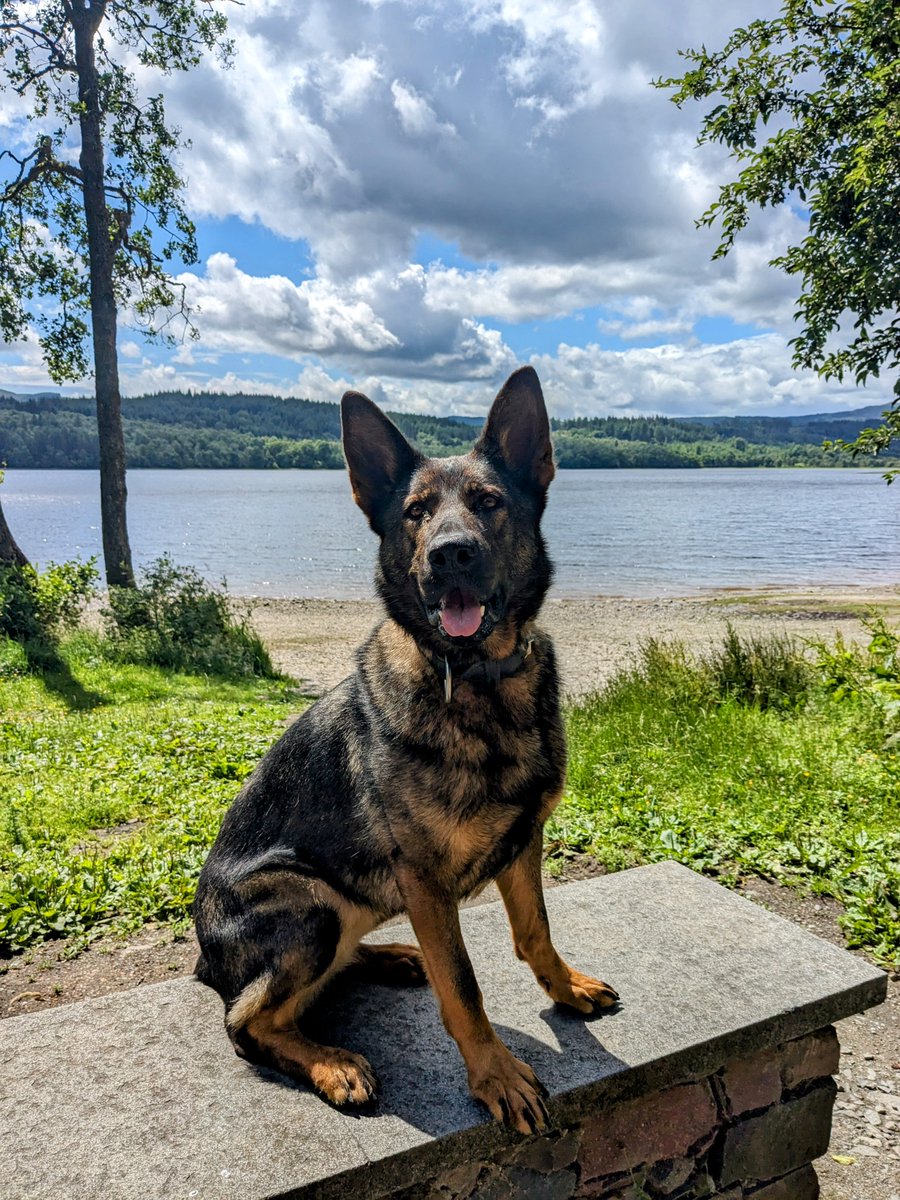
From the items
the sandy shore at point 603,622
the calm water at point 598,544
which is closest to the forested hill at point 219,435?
the calm water at point 598,544

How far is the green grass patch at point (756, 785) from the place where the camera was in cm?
519

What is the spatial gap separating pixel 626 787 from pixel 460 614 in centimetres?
432

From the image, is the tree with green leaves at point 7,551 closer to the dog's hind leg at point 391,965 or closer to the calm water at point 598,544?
the calm water at point 598,544

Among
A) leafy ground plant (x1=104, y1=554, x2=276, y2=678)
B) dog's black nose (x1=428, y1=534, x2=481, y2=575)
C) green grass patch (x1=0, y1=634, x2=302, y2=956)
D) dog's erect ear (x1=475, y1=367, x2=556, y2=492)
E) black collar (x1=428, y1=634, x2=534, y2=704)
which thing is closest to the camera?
dog's black nose (x1=428, y1=534, x2=481, y2=575)

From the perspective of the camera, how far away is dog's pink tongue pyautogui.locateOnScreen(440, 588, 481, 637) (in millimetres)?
2766

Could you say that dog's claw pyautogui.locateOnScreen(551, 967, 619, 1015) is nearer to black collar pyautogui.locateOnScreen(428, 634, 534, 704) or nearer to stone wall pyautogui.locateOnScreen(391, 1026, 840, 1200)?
stone wall pyautogui.locateOnScreen(391, 1026, 840, 1200)

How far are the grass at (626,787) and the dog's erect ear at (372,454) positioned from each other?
2951mm

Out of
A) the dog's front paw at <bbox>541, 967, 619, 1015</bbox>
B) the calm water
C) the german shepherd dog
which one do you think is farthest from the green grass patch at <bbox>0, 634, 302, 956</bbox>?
the calm water

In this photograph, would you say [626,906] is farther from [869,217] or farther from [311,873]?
[869,217]

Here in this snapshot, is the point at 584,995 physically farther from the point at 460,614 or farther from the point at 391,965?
the point at 460,614

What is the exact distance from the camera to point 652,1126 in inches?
116

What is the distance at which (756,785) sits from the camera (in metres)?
6.39

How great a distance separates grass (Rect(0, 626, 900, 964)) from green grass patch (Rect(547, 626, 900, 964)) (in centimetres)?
2

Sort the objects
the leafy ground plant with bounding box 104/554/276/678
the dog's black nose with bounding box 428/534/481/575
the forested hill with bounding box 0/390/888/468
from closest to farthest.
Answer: the dog's black nose with bounding box 428/534/481/575 → the leafy ground plant with bounding box 104/554/276/678 → the forested hill with bounding box 0/390/888/468
